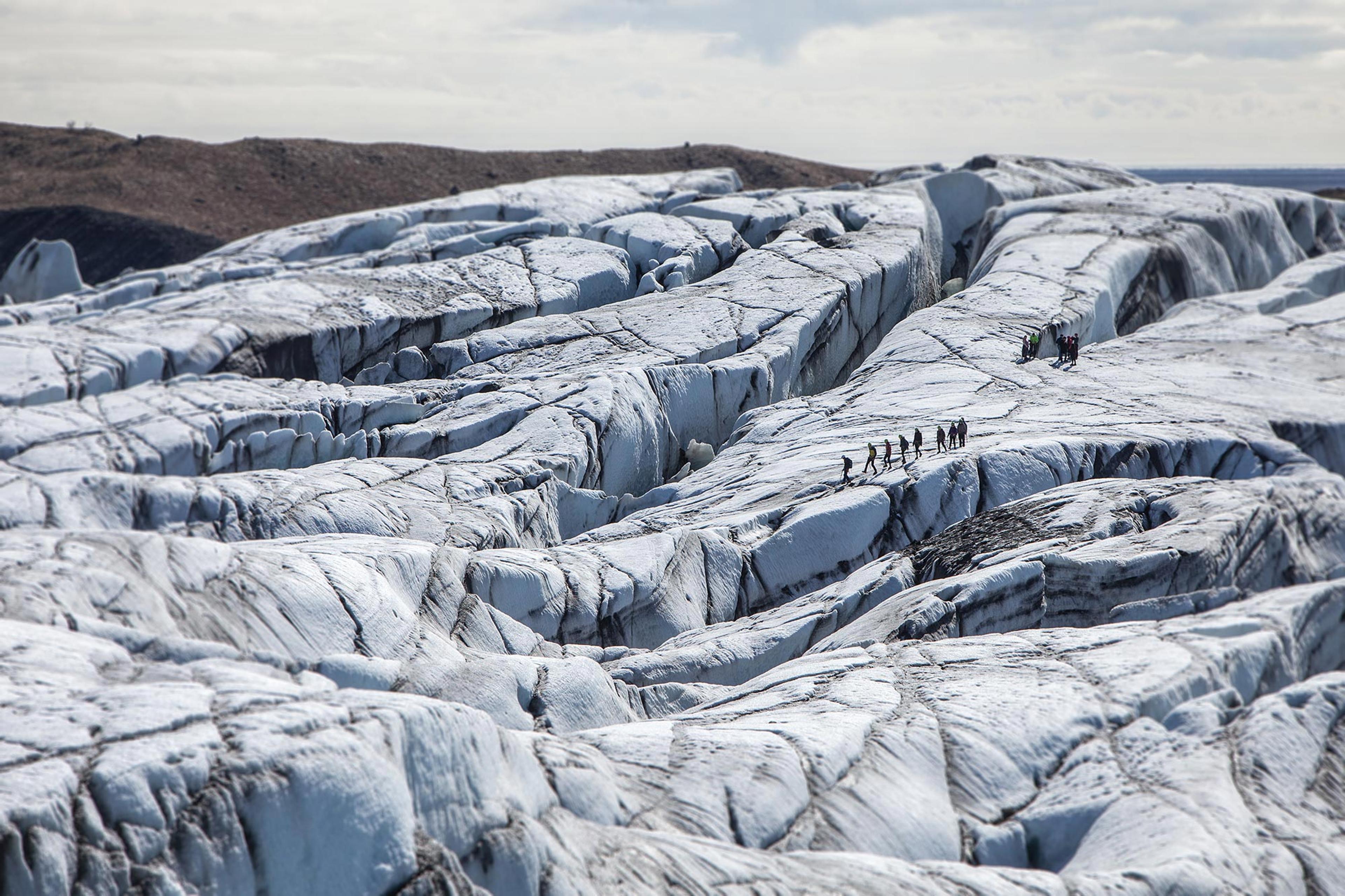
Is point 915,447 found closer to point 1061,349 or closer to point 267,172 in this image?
point 1061,349

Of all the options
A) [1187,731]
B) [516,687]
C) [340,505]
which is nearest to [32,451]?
[340,505]

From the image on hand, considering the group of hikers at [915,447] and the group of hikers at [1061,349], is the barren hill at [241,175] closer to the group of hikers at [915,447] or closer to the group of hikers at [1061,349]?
the group of hikers at [1061,349]

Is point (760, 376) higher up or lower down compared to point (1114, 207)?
lower down

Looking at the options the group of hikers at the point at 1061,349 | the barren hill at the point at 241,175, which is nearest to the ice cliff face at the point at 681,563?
the group of hikers at the point at 1061,349

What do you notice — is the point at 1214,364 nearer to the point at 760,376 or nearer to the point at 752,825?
the point at 760,376

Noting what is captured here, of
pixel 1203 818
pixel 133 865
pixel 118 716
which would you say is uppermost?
pixel 118 716

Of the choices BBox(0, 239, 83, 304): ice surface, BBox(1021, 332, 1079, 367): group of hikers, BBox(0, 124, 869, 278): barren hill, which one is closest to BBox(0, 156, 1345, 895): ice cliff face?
BBox(1021, 332, 1079, 367): group of hikers

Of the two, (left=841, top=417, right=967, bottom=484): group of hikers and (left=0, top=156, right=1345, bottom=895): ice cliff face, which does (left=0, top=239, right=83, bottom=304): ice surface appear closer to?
(left=0, top=156, right=1345, bottom=895): ice cliff face

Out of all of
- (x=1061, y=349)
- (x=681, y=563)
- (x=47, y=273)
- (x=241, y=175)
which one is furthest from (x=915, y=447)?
(x=241, y=175)
